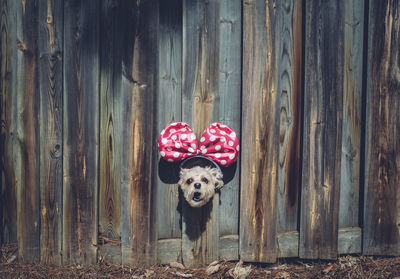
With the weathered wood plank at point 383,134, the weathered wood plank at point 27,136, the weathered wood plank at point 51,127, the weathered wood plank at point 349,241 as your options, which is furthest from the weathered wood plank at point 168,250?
the weathered wood plank at point 383,134

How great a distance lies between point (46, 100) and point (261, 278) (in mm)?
2566

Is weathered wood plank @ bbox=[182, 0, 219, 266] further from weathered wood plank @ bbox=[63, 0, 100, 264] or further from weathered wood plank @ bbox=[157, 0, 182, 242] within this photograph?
weathered wood plank @ bbox=[63, 0, 100, 264]

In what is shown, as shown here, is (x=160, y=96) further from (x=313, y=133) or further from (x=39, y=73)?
(x=313, y=133)

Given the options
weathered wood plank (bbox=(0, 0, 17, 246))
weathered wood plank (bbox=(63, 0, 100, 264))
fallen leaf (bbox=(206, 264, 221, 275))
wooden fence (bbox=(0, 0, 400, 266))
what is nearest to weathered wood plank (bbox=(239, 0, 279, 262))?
wooden fence (bbox=(0, 0, 400, 266))

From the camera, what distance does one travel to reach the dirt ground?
3109 millimetres

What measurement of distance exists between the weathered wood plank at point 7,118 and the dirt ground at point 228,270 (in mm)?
293

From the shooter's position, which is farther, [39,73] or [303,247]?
[303,247]

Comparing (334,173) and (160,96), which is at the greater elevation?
(160,96)

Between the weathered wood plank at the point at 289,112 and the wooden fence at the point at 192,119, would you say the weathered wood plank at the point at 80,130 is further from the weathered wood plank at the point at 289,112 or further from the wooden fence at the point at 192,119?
the weathered wood plank at the point at 289,112

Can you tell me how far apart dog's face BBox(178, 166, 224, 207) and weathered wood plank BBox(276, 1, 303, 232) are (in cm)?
72

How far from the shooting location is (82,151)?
3.14 m

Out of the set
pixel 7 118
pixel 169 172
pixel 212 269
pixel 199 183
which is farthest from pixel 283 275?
pixel 7 118

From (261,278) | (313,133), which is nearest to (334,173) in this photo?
(313,133)

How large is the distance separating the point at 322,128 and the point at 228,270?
5.27 ft
